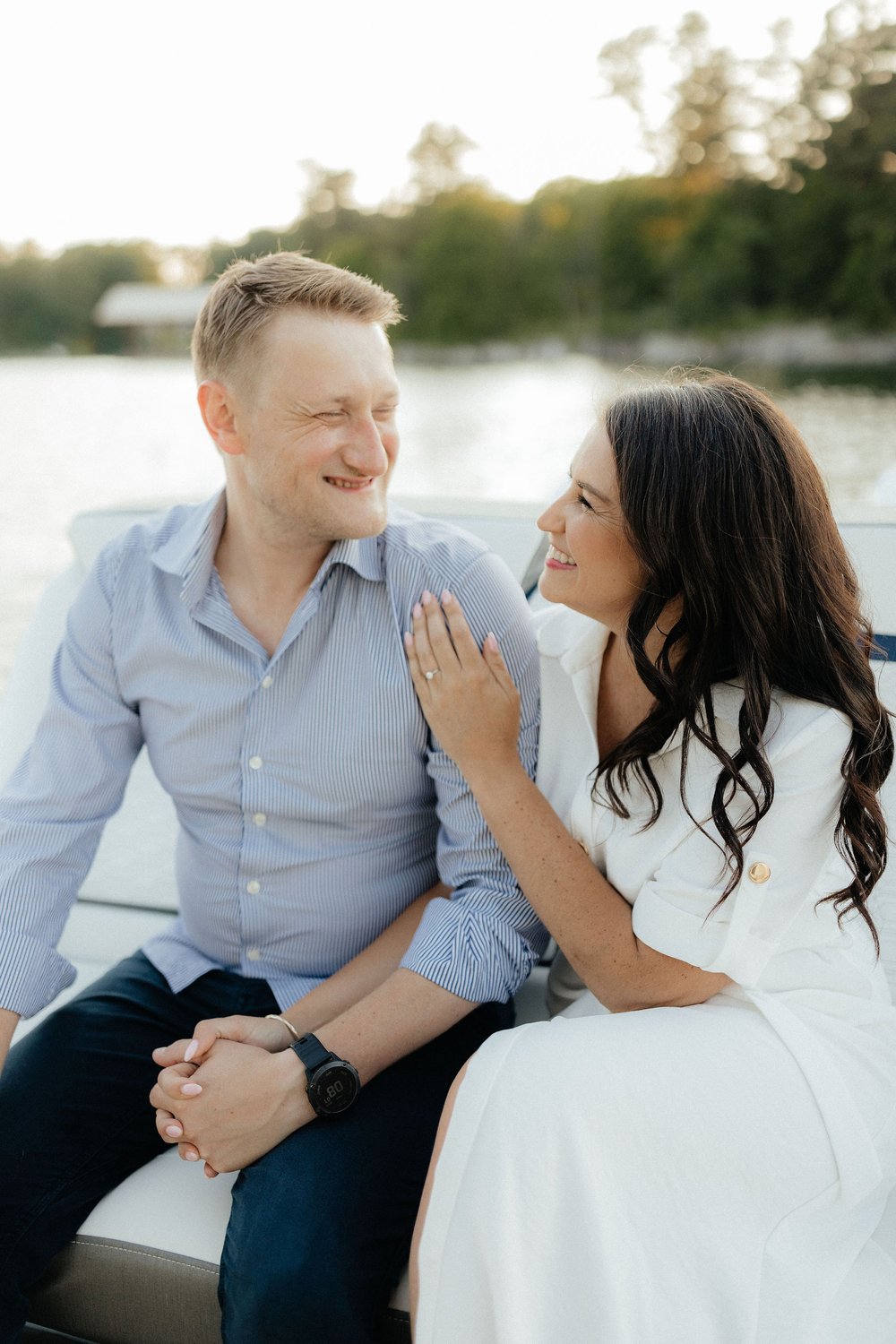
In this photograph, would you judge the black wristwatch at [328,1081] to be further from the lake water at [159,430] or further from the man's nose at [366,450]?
the lake water at [159,430]

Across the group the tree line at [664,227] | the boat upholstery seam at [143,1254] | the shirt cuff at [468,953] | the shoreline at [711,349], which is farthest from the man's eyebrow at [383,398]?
the tree line at [664,227]

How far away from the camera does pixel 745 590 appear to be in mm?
1144

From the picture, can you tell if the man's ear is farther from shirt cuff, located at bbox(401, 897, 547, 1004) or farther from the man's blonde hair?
shirt cuff, located at bbox(401, 897, 547, 1004)

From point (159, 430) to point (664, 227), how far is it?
7.51 feet

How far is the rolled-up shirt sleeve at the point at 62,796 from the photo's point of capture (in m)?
1.39

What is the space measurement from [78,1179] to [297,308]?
113cm

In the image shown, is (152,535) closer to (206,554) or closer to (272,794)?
(206,554)

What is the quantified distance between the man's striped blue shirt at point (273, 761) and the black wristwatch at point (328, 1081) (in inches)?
8.3

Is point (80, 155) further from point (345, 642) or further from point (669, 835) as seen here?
point (669, 835)

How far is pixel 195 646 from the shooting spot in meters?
1.48

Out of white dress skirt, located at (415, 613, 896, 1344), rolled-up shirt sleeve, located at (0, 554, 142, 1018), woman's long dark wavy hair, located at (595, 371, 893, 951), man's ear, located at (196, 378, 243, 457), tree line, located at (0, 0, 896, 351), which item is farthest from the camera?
Result: tree line, located at (0, 0, 896, 351)

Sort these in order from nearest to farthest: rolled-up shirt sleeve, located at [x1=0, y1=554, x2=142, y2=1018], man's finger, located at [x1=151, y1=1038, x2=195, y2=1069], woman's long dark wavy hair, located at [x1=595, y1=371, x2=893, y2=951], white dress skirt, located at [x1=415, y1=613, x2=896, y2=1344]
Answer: white dress skirt, located at [x1=415, y1=613, x2=896, y2=1344] < woman's long dark wavy hair, located at [x1=595, y1=371, x2=893, y2=951] < man's finger, located at [x1=151, y1=1038, x2=195, y2=1069] < rolled-up shirt sleeve, located at [x1=0, y1=554, x2=142, y2=1018]

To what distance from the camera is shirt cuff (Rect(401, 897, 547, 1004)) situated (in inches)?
51.5

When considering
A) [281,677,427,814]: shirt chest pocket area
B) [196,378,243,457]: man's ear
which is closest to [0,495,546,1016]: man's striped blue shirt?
[281,677,427,814]: shirt chest pocket area
